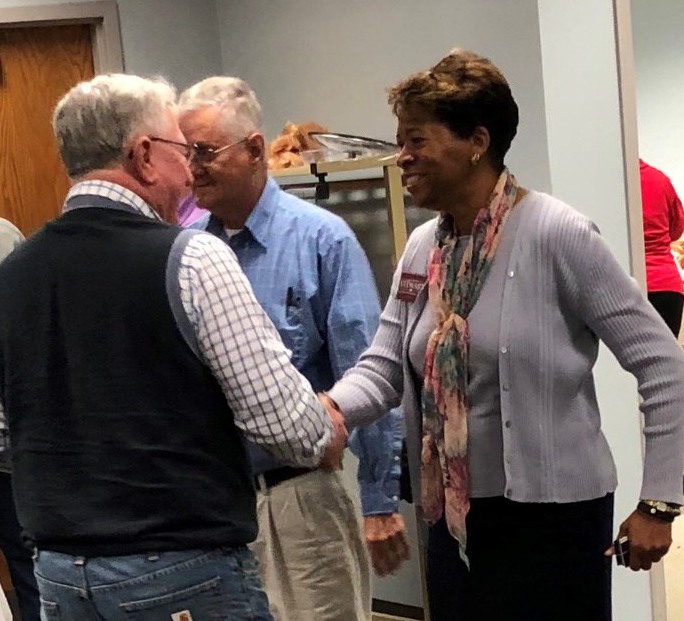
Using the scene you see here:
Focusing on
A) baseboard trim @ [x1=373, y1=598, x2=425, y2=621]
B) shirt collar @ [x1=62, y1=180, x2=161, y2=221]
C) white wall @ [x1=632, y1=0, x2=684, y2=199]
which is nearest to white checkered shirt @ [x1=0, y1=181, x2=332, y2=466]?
shirt collar @ [x1=62, y1=180, x2=161, y2=221]

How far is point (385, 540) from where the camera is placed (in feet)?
6.36

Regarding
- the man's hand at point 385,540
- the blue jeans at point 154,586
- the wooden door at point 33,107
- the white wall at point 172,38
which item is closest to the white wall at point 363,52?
the white wall at point 172,38

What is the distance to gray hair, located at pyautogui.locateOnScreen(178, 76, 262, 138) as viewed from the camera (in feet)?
6.54

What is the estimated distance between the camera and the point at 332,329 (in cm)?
193

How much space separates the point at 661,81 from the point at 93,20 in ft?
11.6

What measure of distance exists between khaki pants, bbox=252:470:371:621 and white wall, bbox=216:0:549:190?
1.31m

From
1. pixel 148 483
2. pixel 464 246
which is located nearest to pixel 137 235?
pixel 148 483

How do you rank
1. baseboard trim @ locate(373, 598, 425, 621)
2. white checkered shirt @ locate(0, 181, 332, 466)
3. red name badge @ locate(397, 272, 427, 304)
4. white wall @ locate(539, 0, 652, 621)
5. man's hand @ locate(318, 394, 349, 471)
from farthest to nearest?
baseboard trim @ locate(373, 598, 425, 621) → white wall @ locate(539, 0, 652, 621) → red name badge @ locate(397, 272, 427, 304) → man's hand @ locate(318, 394, 349, 471) → white checkered shirt @ locate(0, 181, 332, 466)

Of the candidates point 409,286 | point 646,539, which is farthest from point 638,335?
point 409,286

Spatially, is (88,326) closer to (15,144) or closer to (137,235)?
(137,235)

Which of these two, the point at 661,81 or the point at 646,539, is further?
the point at 661,81

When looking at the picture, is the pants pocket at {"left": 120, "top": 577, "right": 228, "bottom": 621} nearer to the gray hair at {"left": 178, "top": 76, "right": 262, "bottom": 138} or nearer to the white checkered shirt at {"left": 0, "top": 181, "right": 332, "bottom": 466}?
the white checkered shirt at {"left": 0, "top": 181, "right": 332, "bottom": 466}

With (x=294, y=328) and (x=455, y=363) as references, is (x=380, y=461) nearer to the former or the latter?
(x=294, y=328)

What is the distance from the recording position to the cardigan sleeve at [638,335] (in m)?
1.53
